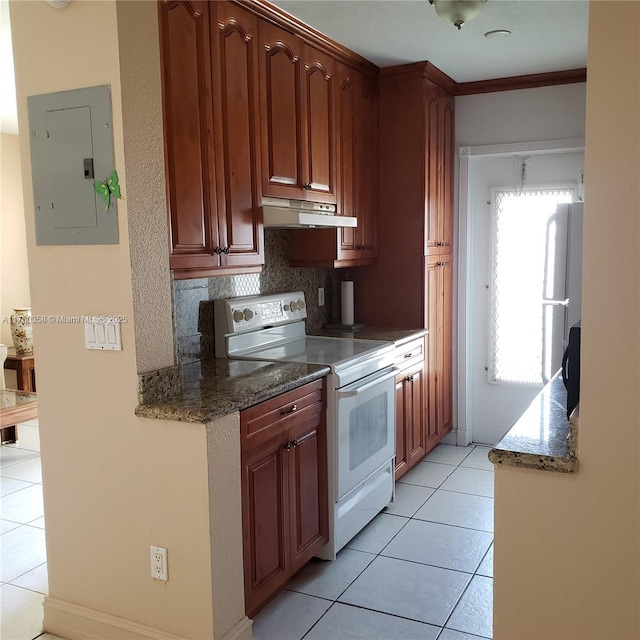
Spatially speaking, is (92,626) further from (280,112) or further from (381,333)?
(280,112)

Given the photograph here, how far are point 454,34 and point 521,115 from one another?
118cm

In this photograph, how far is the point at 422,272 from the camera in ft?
13.6

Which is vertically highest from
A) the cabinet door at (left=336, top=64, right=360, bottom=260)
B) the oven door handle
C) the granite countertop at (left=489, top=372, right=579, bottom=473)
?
the cabinet door at (left=336, top=64, right=360, bottom=260)

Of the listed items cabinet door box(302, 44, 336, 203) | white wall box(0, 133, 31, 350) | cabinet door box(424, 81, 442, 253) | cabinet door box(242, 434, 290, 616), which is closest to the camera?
cabinet door box(242, 434, 290, 616)

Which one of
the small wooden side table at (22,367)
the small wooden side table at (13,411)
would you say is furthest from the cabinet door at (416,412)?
the small wooden side table at (22,367)

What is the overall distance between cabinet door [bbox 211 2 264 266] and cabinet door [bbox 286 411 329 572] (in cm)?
78

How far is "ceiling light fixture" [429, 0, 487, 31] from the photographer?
2658 mm

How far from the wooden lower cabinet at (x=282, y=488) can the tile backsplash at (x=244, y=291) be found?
0.45m

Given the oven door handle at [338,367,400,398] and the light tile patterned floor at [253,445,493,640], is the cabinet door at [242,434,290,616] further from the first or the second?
the oven door handle at [338,367,400,398]

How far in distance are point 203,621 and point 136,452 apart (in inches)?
23.6

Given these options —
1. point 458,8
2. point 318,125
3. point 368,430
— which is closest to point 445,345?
point 368,430

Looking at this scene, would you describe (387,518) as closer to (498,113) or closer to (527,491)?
(527,491)

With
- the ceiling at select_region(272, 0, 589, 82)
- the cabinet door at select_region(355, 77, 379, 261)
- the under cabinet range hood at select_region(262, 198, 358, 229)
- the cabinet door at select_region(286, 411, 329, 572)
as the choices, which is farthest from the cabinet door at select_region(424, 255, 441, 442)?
the cabinet door at select_region(286, 411, 329, 572)

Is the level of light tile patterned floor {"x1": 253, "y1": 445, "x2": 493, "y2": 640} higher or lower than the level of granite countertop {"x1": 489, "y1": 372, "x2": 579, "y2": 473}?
lower
